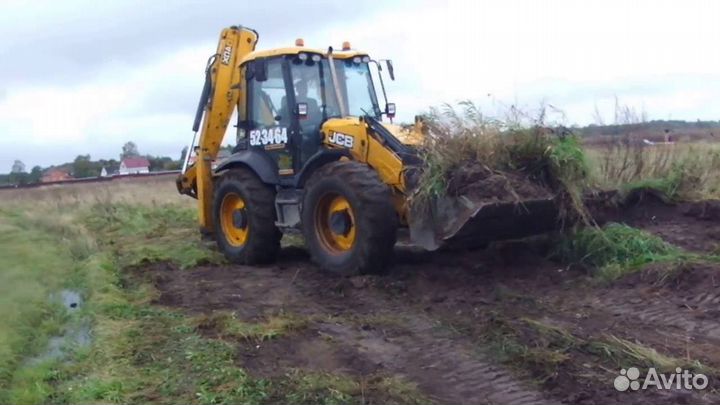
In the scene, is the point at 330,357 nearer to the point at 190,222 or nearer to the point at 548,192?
the point at 548,192

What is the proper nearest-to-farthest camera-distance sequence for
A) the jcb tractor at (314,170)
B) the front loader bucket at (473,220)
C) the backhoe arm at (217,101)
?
the front loader bucket at (473,220) < the jcb tractor at (314,170) < the backhoe arm at (217,101)

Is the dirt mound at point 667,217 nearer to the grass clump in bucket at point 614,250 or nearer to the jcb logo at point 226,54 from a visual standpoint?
the grass clump in bucket at point 614,250

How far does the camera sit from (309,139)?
10562 mm

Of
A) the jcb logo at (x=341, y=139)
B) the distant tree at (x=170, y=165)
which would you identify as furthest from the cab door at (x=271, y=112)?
the distant tree at (x=170, y=165)

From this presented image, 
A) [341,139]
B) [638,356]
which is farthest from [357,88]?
[638,356]

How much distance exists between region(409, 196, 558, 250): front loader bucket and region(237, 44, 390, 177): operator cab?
237cm

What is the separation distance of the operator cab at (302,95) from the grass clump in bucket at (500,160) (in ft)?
6.10

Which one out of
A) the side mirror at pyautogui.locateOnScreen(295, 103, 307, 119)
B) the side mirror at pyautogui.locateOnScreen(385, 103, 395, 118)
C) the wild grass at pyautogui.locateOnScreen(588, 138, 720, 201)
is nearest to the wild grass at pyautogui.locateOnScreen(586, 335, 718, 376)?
the wild grass at pyautogui.locateOnScreen(588, 138, 720, 201)

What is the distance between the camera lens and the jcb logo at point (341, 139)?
9.80 meters

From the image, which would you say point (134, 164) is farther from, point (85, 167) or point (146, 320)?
point (146, 320)

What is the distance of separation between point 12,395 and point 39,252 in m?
7.89

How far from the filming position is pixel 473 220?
8.22 meters

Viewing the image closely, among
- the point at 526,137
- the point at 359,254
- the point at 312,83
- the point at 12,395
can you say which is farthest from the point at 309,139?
the point at 12,395

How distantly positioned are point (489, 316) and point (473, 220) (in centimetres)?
127
